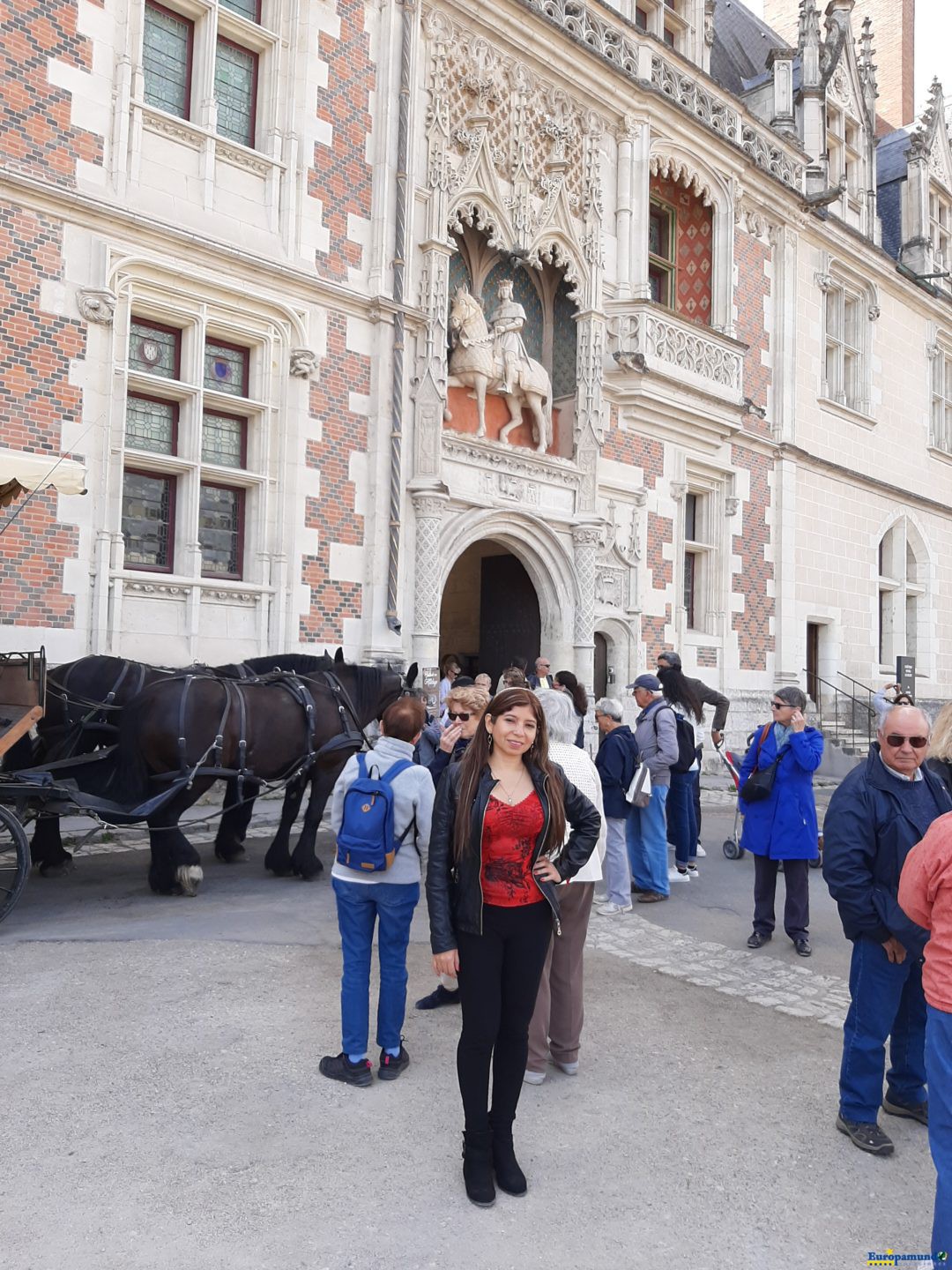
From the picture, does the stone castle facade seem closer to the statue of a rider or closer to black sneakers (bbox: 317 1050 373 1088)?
the statue of a rider

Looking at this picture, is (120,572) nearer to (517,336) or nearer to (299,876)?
(299,876)

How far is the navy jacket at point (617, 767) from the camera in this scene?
7.18 m

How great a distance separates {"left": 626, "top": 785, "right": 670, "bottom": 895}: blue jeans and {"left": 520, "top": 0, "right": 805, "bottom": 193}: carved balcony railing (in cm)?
1167

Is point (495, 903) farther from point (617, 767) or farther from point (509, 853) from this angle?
point (617, 767)

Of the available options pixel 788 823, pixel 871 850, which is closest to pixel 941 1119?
pixel 871 850

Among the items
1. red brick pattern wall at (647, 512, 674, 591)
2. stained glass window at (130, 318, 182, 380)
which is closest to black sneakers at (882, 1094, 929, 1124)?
stained glass window at (130, 318, 182, 380)

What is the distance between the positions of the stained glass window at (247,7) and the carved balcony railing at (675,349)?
632 centimetres

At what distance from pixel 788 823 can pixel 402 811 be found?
315 centimetres

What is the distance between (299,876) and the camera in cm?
770

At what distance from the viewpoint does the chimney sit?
26.8 m

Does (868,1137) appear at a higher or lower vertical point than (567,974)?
lower

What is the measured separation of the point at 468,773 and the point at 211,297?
8861 mm

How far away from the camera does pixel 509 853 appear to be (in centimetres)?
337

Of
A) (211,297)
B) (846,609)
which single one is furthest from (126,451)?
(846,609)
